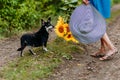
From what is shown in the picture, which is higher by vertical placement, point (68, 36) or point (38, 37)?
point (38, 37)

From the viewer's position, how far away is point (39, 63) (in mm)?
7746

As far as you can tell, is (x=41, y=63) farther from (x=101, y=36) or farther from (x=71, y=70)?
(x=101, y=36)

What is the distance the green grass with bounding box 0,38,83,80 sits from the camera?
7.16 m

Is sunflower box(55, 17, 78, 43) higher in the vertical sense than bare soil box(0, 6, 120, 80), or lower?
higher

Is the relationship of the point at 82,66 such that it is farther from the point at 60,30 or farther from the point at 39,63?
the point at 60,30

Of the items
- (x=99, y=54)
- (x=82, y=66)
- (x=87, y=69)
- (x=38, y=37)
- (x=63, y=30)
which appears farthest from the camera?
(x=63, y=30)

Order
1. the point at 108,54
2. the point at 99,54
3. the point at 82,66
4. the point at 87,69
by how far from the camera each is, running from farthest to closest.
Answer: the point at 99,54 → the point at 108,54 → the point at 82,66 → the point at 87,69

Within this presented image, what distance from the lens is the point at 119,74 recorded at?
24.0 ft

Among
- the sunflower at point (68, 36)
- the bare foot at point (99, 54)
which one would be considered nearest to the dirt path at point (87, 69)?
the bare foot at point (99, 54)

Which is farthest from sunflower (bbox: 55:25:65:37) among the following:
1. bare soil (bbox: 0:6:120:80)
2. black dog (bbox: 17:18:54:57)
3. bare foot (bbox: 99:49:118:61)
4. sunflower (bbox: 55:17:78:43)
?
bare foot (bbox: 99:49:118:61)

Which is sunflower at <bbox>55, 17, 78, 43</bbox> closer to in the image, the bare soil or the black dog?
the bare soil

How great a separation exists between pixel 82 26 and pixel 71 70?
898 mm

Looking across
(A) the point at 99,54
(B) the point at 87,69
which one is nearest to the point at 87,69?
(B) the point at 87,69

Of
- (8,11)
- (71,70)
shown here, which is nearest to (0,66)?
(71,70)
